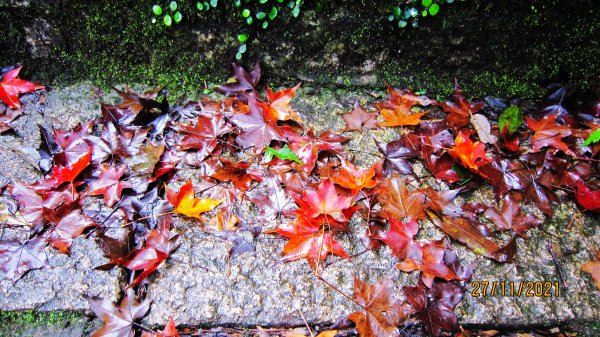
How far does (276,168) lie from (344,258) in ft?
1.91

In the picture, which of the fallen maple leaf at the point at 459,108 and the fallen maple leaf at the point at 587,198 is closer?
the fallen maple leaf at the point at 587,198

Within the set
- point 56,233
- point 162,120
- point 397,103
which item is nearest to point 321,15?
point 397,103

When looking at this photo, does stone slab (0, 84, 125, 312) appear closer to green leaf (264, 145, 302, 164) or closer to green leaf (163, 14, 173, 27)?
green leaf (264, 145, 302, 164)

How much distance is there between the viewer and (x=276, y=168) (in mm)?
1967

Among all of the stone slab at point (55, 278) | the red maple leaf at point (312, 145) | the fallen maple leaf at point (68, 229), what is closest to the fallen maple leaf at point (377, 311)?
the red maple leaf at point (312, 145)

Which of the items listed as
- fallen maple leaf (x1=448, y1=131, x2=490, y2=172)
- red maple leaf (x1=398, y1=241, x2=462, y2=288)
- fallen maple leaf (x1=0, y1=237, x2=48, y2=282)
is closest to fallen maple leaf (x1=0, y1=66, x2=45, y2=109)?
fallen maple leaf (x1=0, y1=237, x2=48, y2=282)

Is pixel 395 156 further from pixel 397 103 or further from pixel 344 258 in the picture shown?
pixel 344 258

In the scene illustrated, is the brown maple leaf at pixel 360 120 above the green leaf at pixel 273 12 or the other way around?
the other way around

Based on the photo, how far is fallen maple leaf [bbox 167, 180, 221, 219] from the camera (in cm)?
179

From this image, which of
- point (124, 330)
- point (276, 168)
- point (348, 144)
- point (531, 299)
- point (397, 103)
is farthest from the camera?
point (397, 103)

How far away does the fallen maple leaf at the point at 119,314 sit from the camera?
57.1 inches
